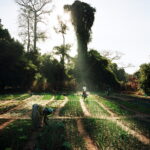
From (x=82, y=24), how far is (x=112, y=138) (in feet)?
153

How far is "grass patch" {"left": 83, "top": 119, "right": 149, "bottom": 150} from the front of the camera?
8520mm

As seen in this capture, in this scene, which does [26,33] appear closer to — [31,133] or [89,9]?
[89,9]

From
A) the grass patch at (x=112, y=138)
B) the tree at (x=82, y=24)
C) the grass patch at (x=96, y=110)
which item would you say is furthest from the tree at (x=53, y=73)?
the grass patch at (x=112, y=138)

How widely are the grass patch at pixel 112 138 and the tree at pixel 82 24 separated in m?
41.3

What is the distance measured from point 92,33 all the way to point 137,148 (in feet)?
158

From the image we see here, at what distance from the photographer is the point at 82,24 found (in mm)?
52906

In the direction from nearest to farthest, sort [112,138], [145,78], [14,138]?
[14,138] < [112,138] < [145,78]

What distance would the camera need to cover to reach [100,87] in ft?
174

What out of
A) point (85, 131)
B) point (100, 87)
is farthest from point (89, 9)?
point (85, 131)

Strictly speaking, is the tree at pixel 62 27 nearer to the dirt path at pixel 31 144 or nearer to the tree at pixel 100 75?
the tree at pixel 100 75

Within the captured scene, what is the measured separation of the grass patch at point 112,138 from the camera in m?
8.52

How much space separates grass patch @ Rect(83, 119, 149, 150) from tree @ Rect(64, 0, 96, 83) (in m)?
41.3

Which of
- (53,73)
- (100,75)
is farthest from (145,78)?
(53,73)

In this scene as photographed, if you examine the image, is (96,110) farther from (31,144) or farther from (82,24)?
(82,24)
